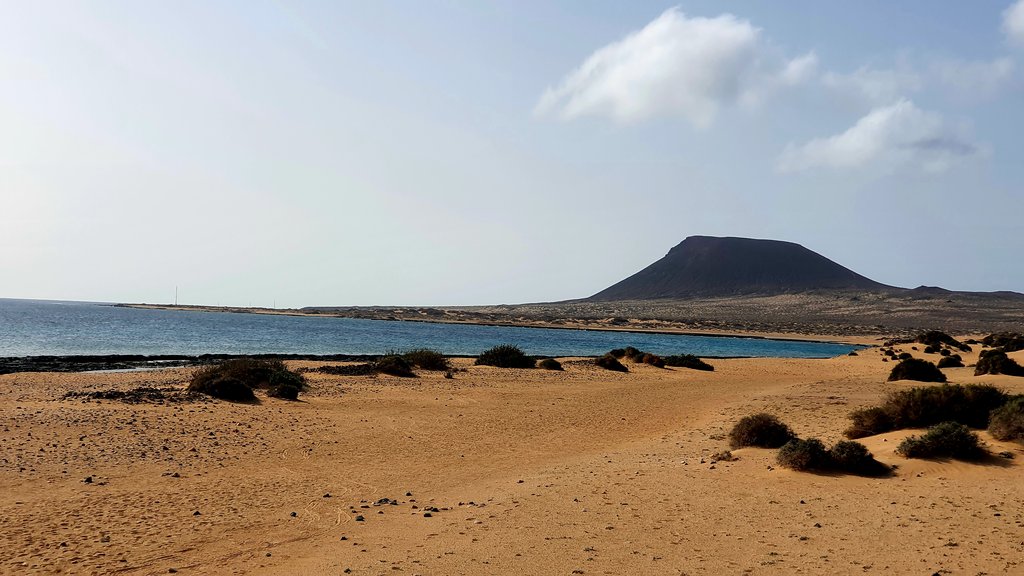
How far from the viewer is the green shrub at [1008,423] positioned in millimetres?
12055

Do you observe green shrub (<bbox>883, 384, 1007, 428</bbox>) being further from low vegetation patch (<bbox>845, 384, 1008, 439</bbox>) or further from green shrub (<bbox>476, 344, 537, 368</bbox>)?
green shrub (<bbox>476, 344, 537, 368</bbox>)

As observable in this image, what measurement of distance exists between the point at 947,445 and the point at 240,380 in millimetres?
19290

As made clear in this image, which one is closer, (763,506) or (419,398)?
(763,506)

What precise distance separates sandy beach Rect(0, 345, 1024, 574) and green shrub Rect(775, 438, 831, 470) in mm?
295

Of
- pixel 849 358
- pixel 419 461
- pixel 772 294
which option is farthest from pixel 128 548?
pixel 772 294

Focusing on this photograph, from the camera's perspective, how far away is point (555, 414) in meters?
21.4

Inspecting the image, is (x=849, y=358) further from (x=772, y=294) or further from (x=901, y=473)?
(x=772, y=294)

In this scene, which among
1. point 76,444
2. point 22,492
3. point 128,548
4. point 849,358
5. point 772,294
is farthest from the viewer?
point 772,294

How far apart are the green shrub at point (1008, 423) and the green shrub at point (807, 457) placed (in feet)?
11.7

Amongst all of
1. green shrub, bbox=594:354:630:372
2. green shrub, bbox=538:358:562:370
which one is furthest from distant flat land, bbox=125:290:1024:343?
green shrub, bbox=538:358:562:370

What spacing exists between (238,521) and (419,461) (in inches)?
197

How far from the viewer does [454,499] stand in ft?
35.1

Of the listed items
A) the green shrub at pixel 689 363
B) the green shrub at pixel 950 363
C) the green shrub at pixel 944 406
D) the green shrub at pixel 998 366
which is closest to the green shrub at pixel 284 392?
the green shrub at pixel 944 406

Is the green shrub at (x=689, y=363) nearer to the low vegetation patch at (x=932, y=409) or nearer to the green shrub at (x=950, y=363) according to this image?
the green shrub at (x=950, y=363)
